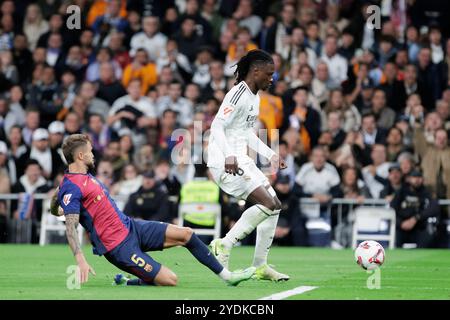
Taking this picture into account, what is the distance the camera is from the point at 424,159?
22109mm

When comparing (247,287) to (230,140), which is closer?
(247,287)

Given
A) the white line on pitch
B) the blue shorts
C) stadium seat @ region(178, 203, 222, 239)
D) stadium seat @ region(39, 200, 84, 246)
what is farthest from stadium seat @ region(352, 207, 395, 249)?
the blue shorts

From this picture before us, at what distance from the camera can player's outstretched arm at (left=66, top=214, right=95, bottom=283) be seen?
11181 millimetres

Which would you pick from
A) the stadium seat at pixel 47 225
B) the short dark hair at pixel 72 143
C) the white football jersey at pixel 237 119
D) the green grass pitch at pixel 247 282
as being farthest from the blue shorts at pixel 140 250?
the stadium seat at pixel 47 225

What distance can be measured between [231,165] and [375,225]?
31.2ft

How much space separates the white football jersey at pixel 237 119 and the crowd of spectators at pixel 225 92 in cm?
845

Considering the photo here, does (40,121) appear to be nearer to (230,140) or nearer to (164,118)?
(164,118)

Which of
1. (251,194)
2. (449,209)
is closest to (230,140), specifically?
(251,194)

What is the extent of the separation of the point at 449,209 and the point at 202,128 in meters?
4.74

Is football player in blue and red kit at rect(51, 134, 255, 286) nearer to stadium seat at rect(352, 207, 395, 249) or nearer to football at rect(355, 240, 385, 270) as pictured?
football at rect(355, 240, 385, 270)

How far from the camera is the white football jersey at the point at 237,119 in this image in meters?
13.0

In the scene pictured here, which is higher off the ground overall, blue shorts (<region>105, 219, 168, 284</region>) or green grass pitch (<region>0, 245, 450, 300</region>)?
blue shorts (<region>105, 219, 168, 284</region>)

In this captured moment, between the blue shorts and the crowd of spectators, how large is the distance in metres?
9.81

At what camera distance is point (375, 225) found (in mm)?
21547
